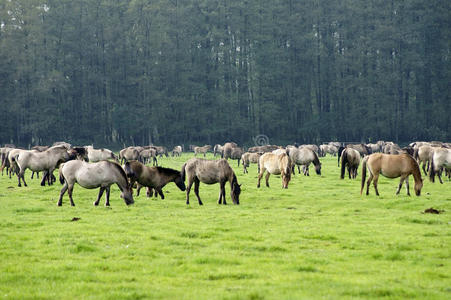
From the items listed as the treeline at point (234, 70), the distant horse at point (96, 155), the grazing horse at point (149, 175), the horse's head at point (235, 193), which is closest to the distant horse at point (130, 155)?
the distant horse at point (96, 155)

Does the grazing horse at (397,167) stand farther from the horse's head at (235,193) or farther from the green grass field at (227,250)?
the horse's head at (235,193)

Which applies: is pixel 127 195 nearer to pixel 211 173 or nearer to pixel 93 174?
pixel 93 174

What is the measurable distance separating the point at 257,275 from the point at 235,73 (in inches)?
2930

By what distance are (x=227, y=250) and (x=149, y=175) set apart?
9358mm

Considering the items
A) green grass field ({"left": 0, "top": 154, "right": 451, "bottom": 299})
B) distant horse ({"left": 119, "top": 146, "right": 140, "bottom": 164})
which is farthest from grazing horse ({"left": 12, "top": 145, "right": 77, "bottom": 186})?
distant horse ({"left": 119, "top": 146, "right": 140, "bottom": 164})

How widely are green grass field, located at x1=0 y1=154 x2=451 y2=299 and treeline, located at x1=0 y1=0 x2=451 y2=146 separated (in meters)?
60.4

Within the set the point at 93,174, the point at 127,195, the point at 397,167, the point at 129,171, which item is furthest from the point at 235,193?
the point at 397,167

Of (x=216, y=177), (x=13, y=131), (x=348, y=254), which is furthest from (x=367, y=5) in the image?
(x=348, y=254)

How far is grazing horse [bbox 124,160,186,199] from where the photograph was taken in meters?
19.7

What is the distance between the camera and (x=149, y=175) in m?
20.1

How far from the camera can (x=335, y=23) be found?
86.6 meters

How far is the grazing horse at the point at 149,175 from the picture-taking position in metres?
19.7

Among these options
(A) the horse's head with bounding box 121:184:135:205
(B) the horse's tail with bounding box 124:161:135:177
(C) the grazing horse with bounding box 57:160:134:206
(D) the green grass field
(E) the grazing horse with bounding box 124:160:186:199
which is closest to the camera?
(D) the green grass field

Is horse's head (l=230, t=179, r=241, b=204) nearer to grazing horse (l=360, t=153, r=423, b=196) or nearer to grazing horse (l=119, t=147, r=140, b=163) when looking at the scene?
grazing horse (l=360, t=153, r=423, b=196)
